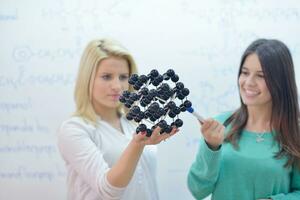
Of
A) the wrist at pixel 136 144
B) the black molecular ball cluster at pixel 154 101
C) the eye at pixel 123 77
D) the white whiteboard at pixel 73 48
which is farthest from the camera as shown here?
the white whiteboard at pixel 73 48

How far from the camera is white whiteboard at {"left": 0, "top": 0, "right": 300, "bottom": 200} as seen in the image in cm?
162

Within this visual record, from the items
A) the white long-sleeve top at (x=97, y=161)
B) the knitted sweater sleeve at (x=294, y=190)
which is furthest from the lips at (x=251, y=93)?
the white long-sleeve top at (x=97, y=161)

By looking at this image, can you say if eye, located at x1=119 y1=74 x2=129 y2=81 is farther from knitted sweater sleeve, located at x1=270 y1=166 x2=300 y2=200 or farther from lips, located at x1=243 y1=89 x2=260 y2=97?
knitted sweater sleeve, located at x1=270 y1=166 x2=300 y2=200

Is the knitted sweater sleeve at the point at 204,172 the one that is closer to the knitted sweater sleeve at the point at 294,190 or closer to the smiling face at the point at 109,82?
the knitted sweater sleeve at the point at 294,190

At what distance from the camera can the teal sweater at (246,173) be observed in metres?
1.20

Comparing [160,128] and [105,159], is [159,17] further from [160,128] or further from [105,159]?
[160,128]

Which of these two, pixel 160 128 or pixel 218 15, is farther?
pixel 218 15

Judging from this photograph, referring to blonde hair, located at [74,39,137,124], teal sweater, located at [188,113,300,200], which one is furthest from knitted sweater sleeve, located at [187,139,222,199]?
blonde hair, located at [74,39,137,124]

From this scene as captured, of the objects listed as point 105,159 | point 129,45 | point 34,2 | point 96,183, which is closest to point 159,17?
point 129,45

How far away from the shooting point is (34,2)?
1.62 meters

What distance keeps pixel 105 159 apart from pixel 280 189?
53cm

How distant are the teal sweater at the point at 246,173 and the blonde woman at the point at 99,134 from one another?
0.18 metres

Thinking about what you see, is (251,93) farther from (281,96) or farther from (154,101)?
(154,101)

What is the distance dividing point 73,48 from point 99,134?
20.0 inches
